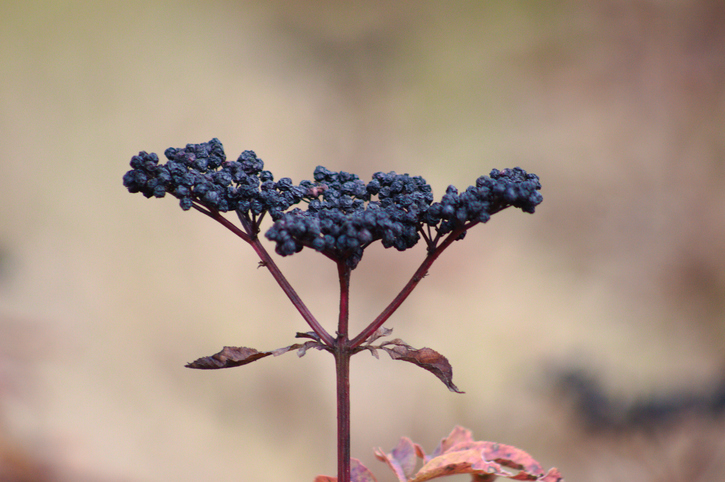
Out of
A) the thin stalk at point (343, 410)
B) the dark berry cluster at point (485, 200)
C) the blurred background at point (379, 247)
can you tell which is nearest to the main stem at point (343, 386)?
the thin stalk at point (343, 410)

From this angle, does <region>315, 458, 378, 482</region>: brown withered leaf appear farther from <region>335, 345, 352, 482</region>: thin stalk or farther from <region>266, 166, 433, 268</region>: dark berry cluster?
<region>266, 166, 433, 268</region>: dark berry cluster

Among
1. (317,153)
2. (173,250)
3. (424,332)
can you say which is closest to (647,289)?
(424,332)

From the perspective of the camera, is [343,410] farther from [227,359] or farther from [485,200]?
[485,200]

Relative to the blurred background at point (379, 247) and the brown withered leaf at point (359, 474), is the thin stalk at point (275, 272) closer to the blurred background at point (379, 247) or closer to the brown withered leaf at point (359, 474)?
the brown withered leaf at point (359, 474)

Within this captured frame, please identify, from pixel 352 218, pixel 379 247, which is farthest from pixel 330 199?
pixel 379 247

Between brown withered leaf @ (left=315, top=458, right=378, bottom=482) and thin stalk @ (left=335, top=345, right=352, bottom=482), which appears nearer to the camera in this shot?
thin stalk @ (left=335, top=345, right=352, bottom=482)

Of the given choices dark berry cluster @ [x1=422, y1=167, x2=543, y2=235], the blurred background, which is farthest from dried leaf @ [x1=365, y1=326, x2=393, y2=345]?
the blurred background

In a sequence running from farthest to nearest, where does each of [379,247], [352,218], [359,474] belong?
[379,247] < [359,474] < [352,218]
